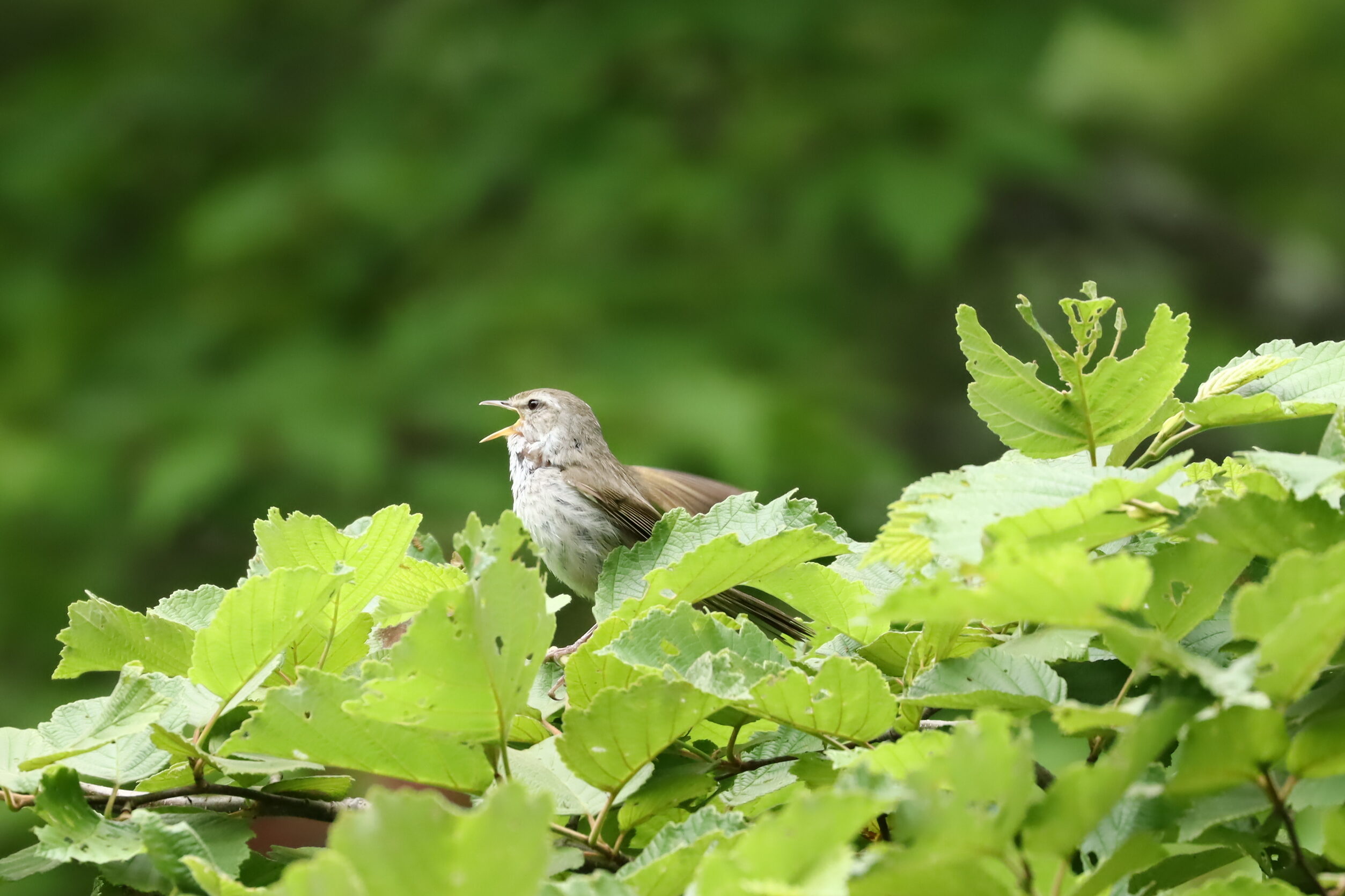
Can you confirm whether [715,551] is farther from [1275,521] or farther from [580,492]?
[580,492]

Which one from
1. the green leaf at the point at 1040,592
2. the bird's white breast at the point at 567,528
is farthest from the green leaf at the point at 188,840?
the bird's white breast at the point at 567,528

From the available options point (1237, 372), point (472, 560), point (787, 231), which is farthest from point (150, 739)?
point (787, 231)

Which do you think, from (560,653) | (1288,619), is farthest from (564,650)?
(1288,619)

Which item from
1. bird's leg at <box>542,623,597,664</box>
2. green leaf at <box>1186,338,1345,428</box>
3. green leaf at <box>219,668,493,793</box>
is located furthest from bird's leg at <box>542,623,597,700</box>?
green leaf at <box>1186,338,1345,428</box>

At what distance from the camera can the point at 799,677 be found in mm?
980

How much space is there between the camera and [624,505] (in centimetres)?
335

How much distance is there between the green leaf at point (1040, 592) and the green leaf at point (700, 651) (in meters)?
0.21

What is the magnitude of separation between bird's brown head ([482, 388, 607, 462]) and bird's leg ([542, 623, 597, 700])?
1.80 m

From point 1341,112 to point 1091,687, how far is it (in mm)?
10619

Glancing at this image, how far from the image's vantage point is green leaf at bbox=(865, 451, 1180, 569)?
91cm

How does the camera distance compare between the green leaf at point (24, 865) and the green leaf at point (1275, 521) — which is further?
the green leaf at point (24, 865)

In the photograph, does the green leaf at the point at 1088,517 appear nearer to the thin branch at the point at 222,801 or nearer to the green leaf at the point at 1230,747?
the green leaf at the point at 1230,747

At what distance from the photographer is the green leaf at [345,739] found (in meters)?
1.02

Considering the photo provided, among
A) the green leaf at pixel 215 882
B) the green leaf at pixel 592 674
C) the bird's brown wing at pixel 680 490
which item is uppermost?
the bird's brown wing at pixel 680 490
